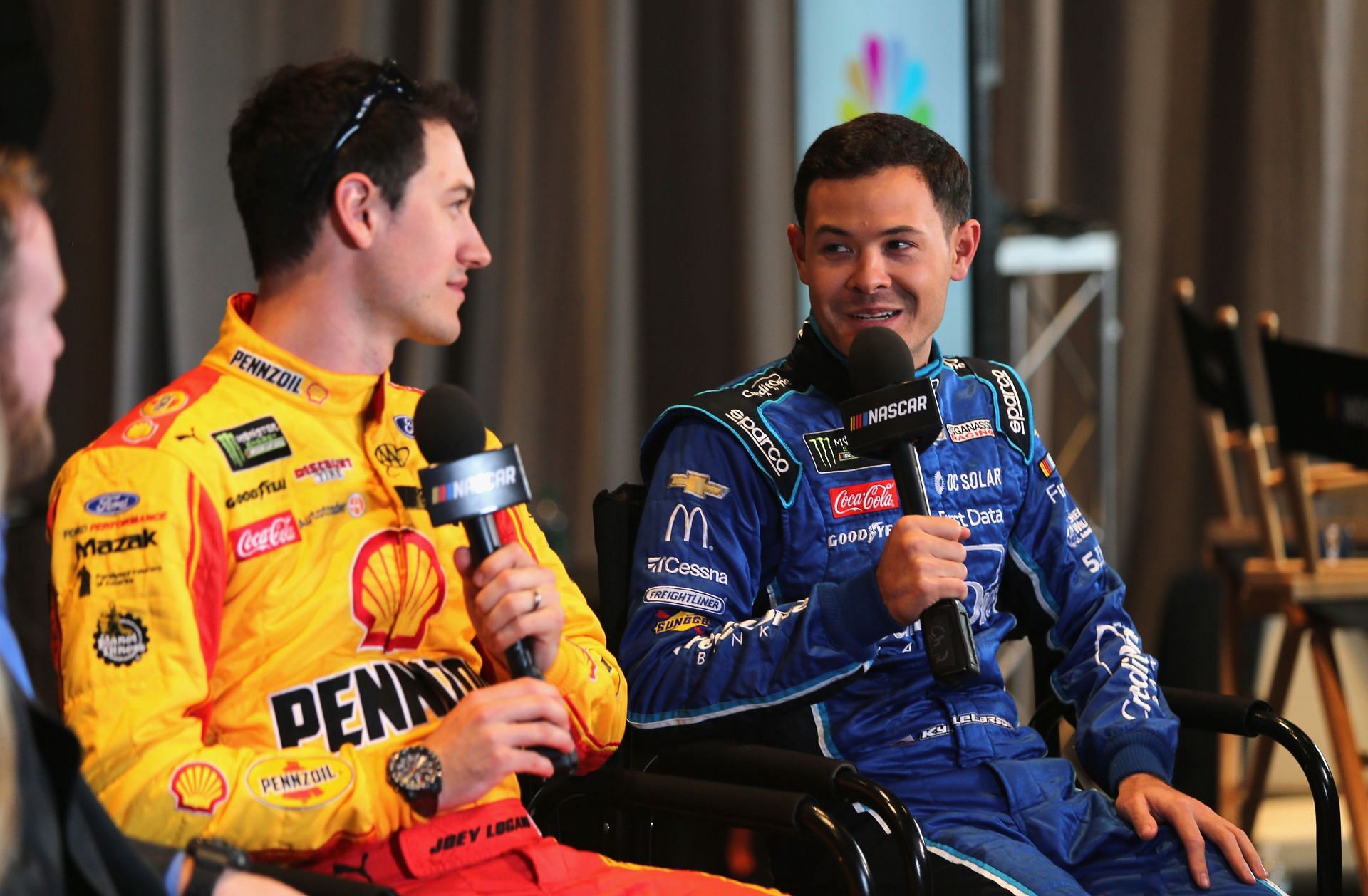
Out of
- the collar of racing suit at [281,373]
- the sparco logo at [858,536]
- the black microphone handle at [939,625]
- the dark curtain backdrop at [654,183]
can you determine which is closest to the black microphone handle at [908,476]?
the black microphone handle at [939,625]

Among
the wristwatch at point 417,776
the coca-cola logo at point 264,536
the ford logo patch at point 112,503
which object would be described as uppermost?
the ford logo patch at point 112,503

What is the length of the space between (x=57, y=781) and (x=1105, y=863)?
3.97 feet

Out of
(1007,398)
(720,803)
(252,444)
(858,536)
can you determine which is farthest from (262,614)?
(1007,398)

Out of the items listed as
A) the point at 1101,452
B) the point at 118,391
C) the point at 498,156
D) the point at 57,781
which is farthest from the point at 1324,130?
the point at 57,781

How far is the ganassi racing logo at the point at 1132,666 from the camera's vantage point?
1847 millimetres

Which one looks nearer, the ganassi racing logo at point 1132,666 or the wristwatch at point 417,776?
the wristwatch at point 417,776

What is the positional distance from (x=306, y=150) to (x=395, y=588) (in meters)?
0.47

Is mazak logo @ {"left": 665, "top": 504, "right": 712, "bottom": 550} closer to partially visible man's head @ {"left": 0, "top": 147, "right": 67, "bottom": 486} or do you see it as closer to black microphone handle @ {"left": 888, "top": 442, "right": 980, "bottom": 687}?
black microphone handle @ {"left": 888, "top": 442, "right": 980, "bottom": 687}

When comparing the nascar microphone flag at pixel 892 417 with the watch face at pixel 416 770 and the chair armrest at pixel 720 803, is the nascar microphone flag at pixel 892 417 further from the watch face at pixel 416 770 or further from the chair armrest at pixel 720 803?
the watch face at pixel 416 770

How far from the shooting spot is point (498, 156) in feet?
17.7

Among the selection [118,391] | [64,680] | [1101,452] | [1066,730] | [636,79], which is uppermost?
[636,79]

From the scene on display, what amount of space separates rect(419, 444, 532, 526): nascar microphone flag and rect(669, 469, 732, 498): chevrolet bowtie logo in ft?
1.76

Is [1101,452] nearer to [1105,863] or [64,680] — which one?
[1105,863]

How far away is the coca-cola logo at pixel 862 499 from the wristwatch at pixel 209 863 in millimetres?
929
